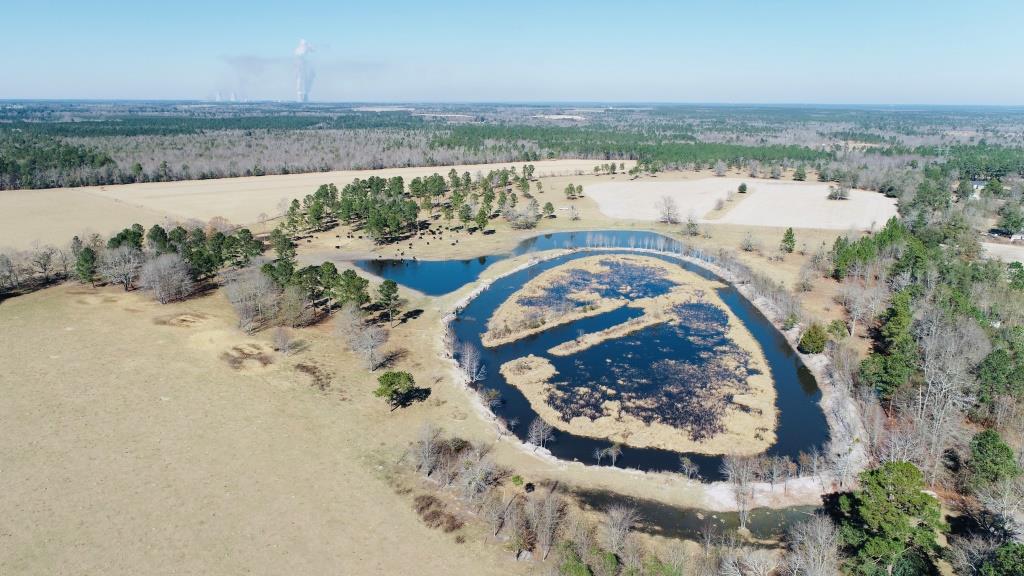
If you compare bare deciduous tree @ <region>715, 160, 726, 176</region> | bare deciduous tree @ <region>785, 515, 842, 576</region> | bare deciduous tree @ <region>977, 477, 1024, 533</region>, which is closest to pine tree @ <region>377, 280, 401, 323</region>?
bare deciduous tree @ <region>785, 515, 842, 576</region>

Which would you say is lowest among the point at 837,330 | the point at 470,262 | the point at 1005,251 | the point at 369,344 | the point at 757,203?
the point at 837,330

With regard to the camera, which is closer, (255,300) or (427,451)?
(427,451)

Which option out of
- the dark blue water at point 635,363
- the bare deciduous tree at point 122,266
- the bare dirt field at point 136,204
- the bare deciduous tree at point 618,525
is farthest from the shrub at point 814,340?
the bare dirt field at point 136,204

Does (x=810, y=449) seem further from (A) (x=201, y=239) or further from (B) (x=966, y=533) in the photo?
(A) (x=201, y=239)

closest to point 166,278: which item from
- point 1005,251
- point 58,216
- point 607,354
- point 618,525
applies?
point 607,354

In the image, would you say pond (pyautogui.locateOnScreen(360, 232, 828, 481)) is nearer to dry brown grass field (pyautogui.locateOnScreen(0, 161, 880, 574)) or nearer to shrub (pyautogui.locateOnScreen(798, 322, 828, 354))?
shrub (pyautogui.locateOnScreen(798, 322, 828, 354))

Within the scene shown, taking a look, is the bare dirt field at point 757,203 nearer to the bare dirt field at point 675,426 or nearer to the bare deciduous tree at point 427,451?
the bare dirt field at point 675,426

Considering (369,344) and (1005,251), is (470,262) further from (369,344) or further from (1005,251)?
(1005,251)
